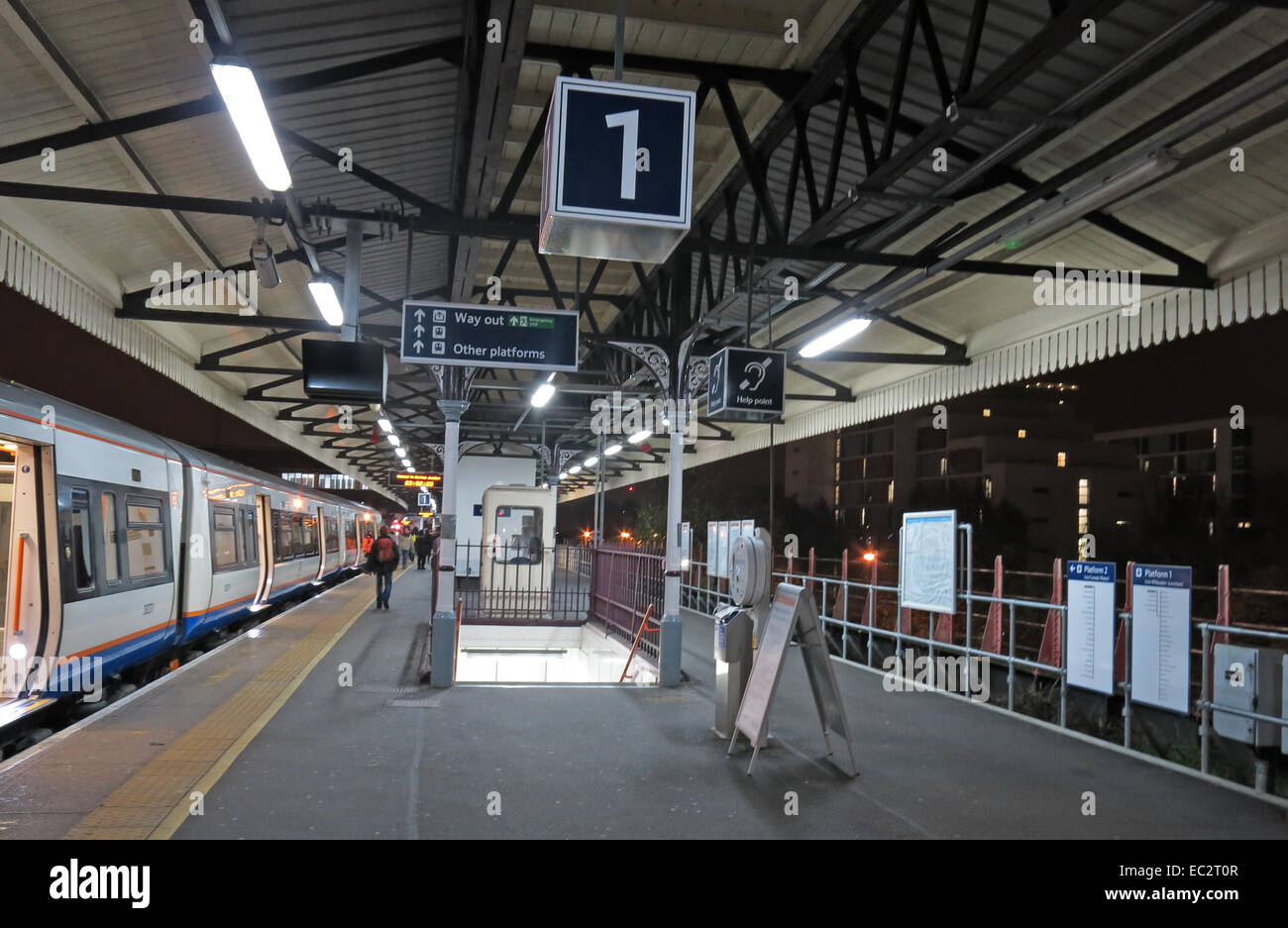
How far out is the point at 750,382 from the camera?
936cm

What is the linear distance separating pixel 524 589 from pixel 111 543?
10.5 m

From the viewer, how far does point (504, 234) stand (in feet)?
25.5

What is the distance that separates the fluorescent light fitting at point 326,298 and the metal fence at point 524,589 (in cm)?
754

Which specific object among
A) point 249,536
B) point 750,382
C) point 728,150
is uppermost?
point 728,150

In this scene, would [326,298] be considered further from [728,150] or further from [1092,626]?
[1092,626]

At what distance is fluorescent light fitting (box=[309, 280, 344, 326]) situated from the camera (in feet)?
30.2

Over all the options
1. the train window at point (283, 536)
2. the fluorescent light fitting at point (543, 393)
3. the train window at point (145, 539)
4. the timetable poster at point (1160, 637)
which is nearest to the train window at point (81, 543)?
the train window at point (145, 539)

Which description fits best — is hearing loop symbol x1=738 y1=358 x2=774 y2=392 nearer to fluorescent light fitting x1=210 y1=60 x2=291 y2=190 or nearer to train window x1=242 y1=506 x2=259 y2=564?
fluorescent light fitting x1=210 y1=60 x2=291 y2=190

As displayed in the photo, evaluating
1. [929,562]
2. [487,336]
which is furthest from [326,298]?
[929,562]

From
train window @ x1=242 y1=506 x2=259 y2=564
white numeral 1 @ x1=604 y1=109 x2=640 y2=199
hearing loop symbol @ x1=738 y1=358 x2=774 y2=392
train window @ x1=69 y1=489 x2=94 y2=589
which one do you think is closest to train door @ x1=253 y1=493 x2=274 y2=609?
train window @ x1=242 y1=506 x2=259 y2=564

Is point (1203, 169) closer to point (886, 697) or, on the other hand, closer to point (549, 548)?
point (886, 697)

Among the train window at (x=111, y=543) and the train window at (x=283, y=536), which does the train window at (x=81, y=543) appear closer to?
the train window at (x=111, y=543)

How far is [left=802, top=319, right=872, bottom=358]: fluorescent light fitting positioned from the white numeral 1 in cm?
582
